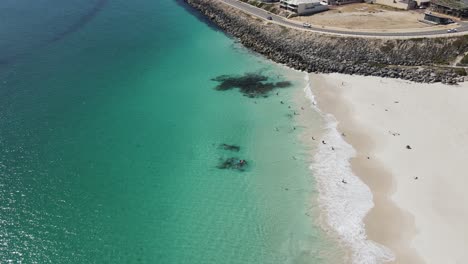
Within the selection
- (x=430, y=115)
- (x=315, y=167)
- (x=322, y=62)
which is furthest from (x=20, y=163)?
(x=430, y=115)

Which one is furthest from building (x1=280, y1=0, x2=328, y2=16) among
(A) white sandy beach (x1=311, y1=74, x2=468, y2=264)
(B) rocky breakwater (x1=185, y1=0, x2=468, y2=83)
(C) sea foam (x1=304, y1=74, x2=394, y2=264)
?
(C) sea foam (x1=304, y1=74, x2=394, y2=264)

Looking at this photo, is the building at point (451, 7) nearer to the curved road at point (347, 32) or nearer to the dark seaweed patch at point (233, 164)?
the curved road at point (347, 32)

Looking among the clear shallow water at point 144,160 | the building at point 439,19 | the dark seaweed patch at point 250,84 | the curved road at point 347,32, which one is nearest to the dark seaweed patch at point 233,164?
the clear shallow water at point 144,160

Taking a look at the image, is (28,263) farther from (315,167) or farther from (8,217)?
(315,167)

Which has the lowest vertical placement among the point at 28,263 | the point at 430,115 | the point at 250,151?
the point at 28,263

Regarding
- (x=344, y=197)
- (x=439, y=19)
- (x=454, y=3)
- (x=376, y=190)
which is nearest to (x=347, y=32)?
(x=439, y=19)

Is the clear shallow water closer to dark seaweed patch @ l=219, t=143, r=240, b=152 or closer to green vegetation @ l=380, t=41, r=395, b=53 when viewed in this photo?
dark seaweed patch @ l=219, t=143, r=240, b=152
